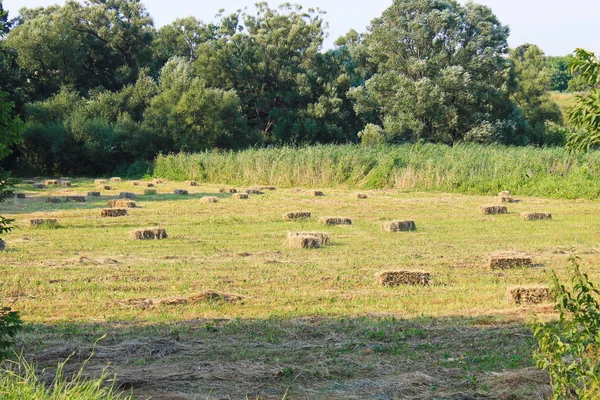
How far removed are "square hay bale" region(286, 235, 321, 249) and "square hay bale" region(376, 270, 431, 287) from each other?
4.22 meters

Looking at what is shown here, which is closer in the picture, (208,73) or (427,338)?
(427,338)

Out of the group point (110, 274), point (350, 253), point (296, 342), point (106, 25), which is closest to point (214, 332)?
point (296, 342)

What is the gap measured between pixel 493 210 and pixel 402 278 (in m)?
12.3

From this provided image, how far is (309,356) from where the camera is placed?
8031 millimetres

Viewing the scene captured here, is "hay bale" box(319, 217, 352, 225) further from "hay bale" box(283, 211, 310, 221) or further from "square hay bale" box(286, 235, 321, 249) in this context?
"square hay bale" box(286, 235, 321, 249)

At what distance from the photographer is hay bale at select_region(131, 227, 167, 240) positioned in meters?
17.5

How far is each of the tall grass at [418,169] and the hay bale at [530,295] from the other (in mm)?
19389

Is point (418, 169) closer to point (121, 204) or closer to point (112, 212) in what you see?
point (121, 204)

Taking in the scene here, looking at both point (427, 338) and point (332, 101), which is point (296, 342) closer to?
point (427, 338)

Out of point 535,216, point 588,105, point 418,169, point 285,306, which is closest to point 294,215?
point 535,216

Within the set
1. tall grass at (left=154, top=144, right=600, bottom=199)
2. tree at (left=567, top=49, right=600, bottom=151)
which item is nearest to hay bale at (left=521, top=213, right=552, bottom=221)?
tall grass at (left=154, top=144, right=600, bottom=199)

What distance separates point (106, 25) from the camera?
61844 mm

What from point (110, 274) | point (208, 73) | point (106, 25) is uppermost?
point (106, 25)

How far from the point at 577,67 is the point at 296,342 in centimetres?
439
